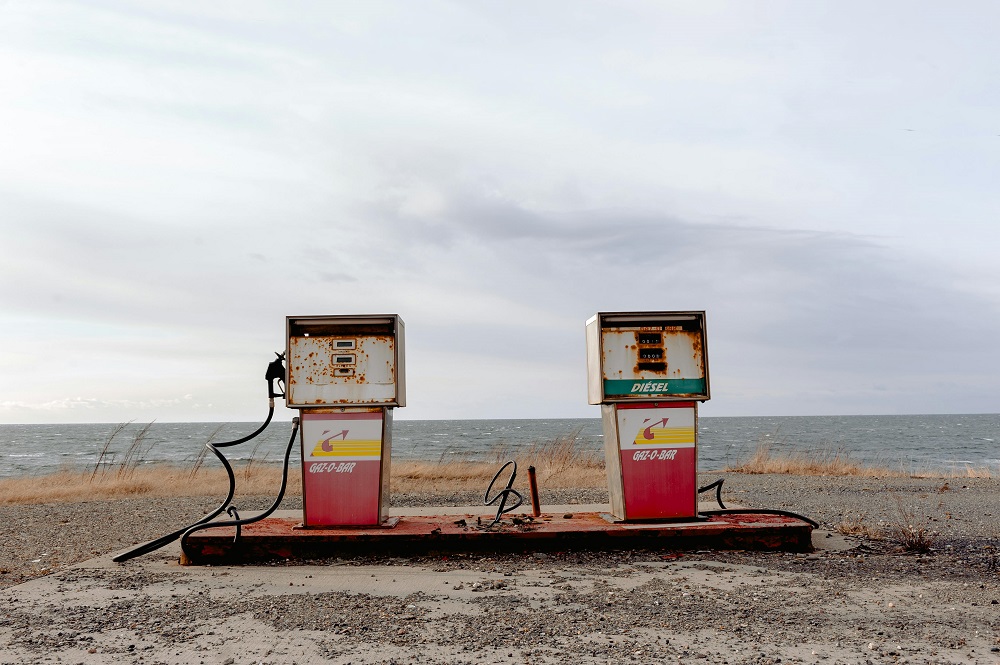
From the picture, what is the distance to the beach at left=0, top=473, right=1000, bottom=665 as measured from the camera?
421 cm

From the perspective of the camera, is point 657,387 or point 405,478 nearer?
point 657,387

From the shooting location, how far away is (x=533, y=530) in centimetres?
682

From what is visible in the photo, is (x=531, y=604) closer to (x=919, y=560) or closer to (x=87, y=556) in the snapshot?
(x=919, y=560)

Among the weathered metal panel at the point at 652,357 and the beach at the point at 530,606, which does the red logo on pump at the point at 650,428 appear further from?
the beach at the point at 530,606

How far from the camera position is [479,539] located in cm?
673

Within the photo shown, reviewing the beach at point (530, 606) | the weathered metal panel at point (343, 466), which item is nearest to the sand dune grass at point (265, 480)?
the beach at point (530, 606)

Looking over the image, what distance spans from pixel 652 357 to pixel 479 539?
225 centimetres

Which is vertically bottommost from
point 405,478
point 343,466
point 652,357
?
point 405,478

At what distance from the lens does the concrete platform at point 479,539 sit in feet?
21.8

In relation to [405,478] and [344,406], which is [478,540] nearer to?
[344,406]

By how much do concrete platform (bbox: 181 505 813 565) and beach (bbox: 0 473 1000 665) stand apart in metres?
0.13

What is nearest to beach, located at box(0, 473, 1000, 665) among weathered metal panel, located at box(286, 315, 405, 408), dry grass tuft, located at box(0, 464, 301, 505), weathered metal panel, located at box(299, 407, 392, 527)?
weathered metal panel, located at box(299, 407, 392, 527)

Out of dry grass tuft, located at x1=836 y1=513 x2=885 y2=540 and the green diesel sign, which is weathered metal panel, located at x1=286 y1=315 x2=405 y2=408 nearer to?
the green diesel sign

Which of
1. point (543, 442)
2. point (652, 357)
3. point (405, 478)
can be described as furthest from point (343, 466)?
point (543, 442)
